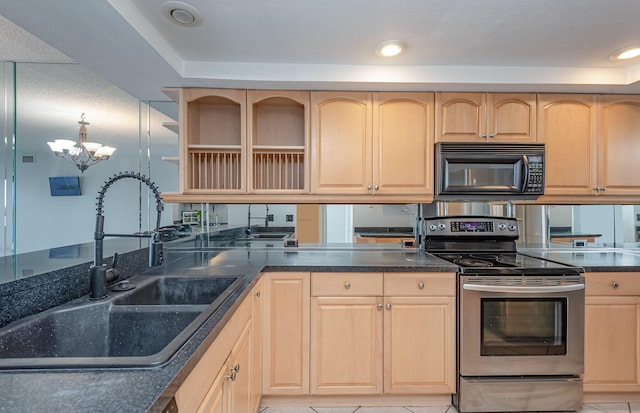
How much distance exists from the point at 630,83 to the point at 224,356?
2.86 m

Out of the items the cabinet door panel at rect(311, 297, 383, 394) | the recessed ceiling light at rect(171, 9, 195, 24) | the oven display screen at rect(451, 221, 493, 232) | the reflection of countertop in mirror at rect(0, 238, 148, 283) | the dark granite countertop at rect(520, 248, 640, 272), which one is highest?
the recessed ceiling light at rect(171, 9, 195, 24)

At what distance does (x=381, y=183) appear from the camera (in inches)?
84.7

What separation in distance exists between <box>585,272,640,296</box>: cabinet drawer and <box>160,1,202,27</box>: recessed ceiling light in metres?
2.60

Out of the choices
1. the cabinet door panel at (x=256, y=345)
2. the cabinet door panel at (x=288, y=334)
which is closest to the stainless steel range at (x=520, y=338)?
the cabinet door panel at (x=288, y=334)

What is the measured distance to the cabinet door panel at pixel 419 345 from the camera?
6.00 feet

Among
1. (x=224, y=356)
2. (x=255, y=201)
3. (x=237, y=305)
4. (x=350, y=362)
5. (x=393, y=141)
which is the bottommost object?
(x=350, y=362)

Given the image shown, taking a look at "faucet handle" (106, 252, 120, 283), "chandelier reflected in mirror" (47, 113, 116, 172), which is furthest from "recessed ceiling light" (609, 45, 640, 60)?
"chandelier reflected in mirror" (47, 113, 116, 172)

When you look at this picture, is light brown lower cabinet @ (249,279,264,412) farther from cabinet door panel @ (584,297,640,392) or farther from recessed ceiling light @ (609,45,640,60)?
recessed ceiling light @ (609,45,640,60)

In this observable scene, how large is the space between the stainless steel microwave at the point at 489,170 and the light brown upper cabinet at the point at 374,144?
10 centimetres

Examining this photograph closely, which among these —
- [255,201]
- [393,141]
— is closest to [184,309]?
[255,201]

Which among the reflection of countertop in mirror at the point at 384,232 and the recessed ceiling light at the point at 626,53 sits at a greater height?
the recessed ceiling light at the point at 626,53

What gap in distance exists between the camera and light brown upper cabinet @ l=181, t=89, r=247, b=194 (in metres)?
2.12

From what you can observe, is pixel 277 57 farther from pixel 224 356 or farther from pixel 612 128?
pixel 612 128

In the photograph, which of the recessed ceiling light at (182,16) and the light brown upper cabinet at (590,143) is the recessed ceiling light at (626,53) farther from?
the recessed ceiling light at (182,16)
